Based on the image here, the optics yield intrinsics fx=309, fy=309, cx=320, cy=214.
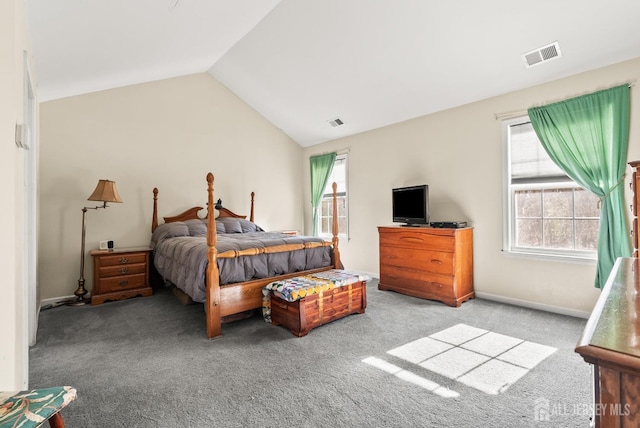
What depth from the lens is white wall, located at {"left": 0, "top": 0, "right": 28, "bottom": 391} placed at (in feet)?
4.20

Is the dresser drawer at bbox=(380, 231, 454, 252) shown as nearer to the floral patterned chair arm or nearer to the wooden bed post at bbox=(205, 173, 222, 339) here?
the wooden bed post at bbox=(205, 173, 222, 339)

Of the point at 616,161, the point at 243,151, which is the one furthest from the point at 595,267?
the point at 243,151

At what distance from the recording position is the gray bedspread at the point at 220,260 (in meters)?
2.71

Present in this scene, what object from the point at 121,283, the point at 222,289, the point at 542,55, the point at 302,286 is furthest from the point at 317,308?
the point at 542,55

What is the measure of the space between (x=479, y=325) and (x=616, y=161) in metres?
1.91

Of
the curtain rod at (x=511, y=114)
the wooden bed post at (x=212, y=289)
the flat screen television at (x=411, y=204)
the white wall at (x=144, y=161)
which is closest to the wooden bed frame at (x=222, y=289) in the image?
the wooden bed post at (x=212, y=289)

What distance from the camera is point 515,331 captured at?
2.68 metres

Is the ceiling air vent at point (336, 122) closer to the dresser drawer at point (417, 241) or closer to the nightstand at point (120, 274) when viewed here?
the dresser drawer at point (417, 241)

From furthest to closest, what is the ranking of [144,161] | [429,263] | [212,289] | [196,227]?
[144,161] < [196,227] < [429,263] < [212,289]

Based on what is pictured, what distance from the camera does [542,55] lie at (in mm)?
2889

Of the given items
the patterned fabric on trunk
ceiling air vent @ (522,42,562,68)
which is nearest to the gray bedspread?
the patterned fabric on trunk

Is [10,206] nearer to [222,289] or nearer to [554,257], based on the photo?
[222,289]

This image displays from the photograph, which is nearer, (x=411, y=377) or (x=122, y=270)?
(x=411, y=377)

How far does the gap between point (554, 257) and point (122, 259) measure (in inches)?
191
